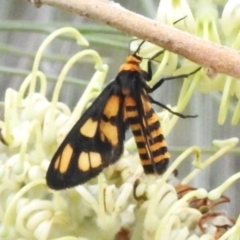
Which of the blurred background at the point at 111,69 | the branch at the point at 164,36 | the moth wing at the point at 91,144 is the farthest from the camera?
the blurred background at the point at 111,69

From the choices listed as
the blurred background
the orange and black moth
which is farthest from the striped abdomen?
the blurred background

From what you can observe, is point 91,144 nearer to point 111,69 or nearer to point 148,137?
point 148,137

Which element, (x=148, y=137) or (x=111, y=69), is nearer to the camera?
(x=148, y=137)

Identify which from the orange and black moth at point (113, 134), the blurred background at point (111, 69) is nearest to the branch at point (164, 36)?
the orange and black moth at point (113, 134)

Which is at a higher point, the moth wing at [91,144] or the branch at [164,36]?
the branch at [164,36]

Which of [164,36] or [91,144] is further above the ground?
[164,36]

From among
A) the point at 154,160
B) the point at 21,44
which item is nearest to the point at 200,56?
the point at 154,160

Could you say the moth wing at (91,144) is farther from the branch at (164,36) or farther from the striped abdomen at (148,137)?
the branch at (164,36)

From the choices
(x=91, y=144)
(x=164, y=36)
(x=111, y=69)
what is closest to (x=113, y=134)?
(x=91, y=144)
